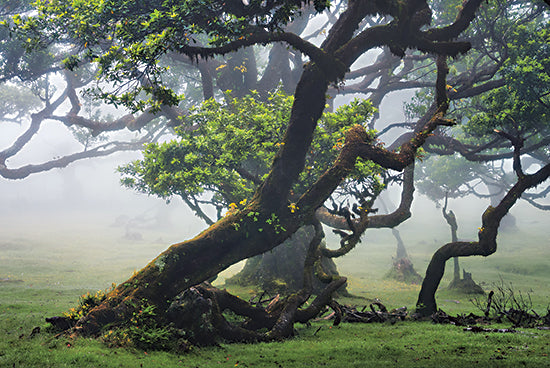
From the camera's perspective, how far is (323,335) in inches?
421

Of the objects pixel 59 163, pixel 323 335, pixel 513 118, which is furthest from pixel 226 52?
pixel 59 163

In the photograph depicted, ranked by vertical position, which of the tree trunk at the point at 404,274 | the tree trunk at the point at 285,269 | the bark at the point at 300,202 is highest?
the bark at the point at 300,202

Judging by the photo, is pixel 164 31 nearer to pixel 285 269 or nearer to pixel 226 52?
pixel 226 52

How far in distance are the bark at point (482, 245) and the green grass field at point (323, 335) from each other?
139 centimetres

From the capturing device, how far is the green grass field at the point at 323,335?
721 cm

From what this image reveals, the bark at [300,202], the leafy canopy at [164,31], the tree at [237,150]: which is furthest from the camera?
the tree at [237,150]

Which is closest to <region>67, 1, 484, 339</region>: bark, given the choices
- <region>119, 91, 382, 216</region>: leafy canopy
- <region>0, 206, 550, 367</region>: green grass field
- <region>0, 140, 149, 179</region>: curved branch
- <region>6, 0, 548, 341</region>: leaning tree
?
<region>6, 0, 548, 341</region>: leaning tree

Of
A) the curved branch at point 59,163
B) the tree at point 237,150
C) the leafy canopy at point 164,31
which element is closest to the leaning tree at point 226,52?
the leafy canopy at point 164,31

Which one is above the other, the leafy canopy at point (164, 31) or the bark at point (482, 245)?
the leafy canopy at point (164, 31)

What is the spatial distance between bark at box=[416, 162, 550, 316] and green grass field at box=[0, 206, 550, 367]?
139 cm

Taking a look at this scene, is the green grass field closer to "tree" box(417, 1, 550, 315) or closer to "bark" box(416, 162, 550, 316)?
"bark" box(416, 162, 550, 316)

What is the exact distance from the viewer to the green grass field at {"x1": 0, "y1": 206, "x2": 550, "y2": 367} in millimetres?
7207

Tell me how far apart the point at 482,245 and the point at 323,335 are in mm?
6776

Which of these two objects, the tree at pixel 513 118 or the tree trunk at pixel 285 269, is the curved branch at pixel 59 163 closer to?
the tree trunk at pixel 285 269
